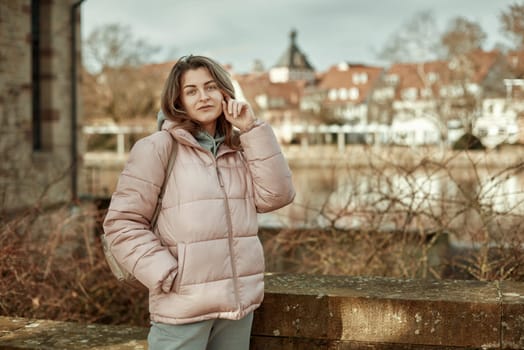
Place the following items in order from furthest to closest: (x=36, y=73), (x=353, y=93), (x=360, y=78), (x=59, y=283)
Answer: (x=360, y=78)
(x=353, y=93)
(x=36, y=73)
(x=59, y=283)

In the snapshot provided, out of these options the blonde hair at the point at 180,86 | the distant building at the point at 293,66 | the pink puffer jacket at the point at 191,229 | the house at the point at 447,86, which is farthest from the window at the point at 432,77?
the distant building at the point at 293,66

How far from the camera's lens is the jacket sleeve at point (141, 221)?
2.53m

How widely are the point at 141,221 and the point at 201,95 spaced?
1.78ft

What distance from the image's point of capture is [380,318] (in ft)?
9.87

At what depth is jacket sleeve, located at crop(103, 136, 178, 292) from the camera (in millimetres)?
2525

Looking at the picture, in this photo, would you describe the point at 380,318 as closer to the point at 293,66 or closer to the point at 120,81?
the point at 120,81

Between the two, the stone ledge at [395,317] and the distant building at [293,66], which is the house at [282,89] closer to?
the distant building at [293,66]

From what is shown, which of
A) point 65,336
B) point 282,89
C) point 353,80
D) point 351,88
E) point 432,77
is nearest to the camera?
point 65,336

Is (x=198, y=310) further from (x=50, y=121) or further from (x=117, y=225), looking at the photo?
(x=50, y=121)

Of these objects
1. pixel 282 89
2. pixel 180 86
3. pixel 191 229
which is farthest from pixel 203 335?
pixel 282 89

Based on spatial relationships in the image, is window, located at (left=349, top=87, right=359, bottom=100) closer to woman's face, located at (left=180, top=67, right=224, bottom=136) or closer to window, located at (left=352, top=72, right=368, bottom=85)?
window, located at (left=352, top=72, right=368, bottom=85)

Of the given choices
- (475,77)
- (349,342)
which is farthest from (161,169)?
(475,77)

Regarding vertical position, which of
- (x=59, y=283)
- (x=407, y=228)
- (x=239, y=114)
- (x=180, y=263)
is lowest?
(x=59, y=283)

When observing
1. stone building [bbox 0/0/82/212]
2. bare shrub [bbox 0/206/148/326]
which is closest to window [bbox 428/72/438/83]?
stone building [bbox 0/0/82/212]
